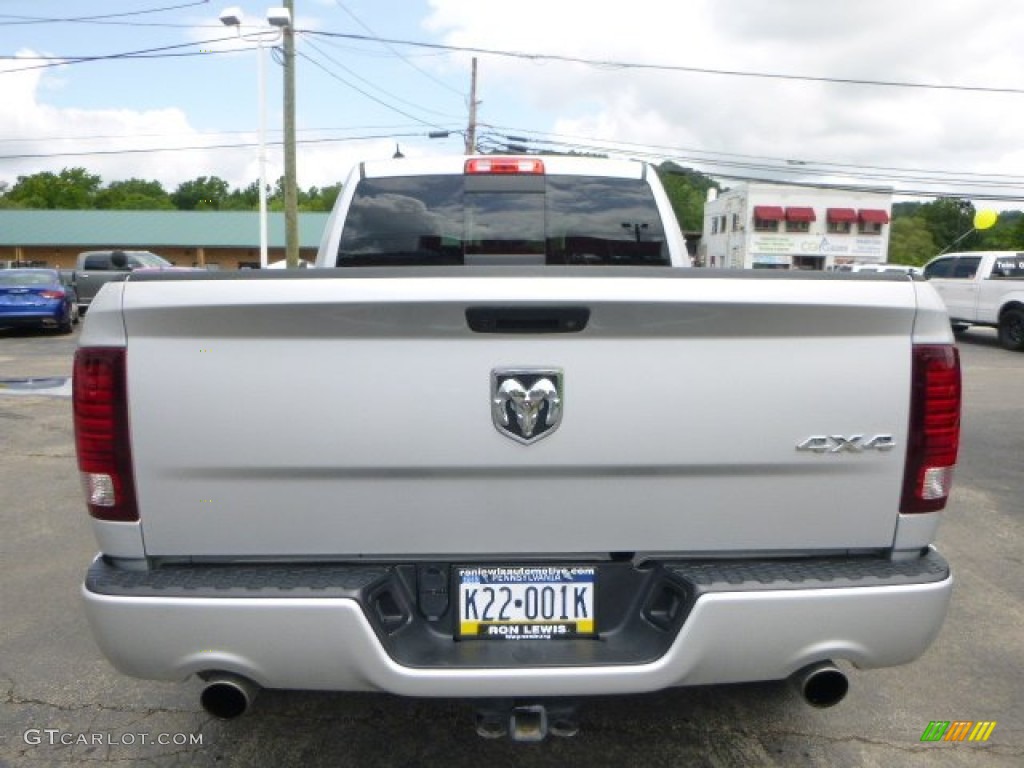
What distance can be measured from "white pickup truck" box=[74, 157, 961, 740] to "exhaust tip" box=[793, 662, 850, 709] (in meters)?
0.02

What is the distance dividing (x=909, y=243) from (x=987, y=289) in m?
88.2

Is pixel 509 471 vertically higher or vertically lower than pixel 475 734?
higher

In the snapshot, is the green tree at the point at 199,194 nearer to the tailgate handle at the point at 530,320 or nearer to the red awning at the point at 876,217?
the red awning at the point at 876,217

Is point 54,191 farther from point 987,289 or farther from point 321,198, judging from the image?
point 987,289

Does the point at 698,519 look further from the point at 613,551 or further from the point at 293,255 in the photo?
the point at 293,255

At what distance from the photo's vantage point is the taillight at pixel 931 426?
210cm

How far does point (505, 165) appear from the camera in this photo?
13.1 ft

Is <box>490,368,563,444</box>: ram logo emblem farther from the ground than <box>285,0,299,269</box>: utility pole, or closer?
closer

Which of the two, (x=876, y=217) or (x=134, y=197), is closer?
(x=876, y=217)

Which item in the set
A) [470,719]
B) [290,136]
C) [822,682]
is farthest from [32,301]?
[822,682]

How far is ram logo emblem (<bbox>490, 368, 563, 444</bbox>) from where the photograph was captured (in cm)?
202

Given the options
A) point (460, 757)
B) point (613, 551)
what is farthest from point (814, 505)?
point (460, 757)

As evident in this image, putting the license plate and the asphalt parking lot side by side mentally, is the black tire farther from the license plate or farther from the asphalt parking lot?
the license plate

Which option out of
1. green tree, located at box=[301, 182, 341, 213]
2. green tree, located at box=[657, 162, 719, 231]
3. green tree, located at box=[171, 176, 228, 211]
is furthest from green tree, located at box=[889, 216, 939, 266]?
green tree, located at box=[171, 176, 228, 211]
